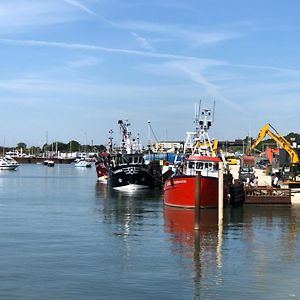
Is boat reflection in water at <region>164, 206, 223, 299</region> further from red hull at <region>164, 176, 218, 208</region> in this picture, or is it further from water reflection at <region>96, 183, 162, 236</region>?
water reflection at <region>96, 183, 162, 236</region>

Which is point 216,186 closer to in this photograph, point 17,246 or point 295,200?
point 295,200

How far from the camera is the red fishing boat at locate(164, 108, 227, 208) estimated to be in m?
46.9

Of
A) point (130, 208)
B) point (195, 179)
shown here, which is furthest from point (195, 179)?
point (130, 208)

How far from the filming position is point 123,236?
118 feet

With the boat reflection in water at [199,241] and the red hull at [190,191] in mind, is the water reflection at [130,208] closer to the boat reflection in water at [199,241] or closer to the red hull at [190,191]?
the boat reflection in water at [199,241]

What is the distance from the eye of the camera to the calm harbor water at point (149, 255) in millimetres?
22453

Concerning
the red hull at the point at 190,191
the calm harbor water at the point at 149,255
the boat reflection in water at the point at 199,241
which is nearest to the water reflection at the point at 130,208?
the calm harbor water at the point at 149,255

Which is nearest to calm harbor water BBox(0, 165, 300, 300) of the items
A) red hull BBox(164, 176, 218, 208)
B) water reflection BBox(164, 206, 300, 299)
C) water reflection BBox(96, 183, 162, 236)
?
water reflection BBox(164, 206, 300, 299)

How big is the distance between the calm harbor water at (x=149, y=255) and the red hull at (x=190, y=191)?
91cm

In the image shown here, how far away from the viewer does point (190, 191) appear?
1886 inches

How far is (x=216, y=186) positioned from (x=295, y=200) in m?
9.51

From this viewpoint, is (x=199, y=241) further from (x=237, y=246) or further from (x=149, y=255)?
(x=149, y=255)

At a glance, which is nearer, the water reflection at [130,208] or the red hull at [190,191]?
the water reflection at [130,208]

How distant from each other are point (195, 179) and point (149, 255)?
52.6 ft
